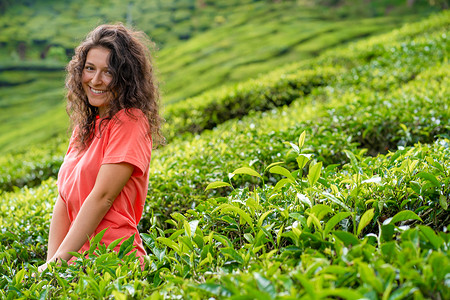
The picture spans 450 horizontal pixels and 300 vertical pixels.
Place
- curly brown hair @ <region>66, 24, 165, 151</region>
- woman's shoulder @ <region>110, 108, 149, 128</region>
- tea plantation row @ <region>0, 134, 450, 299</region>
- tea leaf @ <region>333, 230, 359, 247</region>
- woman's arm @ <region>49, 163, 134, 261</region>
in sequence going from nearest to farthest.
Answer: tea plantation row @ <region>0, 134, 450, 299</region>, tea leaf @ <region>333, 230, 359, 247</region>, woman's arm @ <region>49, 163, 134, 261</region>, woman's shoulder @ <region>110, 108, 149, 128</region>, curly brown hair @ <region>66, 24, 165, 151</region>

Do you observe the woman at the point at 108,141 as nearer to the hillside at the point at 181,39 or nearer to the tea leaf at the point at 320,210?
the tea leaf at the point at 320,210

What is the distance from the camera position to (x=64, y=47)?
2419cm

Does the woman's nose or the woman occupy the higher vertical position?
the woman's nose

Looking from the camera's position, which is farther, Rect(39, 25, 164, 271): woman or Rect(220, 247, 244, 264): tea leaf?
Rect(39, 25, 164, 271): woman

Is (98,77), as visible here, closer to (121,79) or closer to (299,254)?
(121,79)

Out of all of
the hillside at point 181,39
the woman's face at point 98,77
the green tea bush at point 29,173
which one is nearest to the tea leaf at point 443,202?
the woman's face at point 98,77

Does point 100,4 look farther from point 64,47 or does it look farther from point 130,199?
point 130,199

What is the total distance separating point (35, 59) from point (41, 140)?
16406 mm

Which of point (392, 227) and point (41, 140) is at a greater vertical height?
point (392, 227)

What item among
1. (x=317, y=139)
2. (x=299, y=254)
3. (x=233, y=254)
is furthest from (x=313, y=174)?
(x=317, y=139)

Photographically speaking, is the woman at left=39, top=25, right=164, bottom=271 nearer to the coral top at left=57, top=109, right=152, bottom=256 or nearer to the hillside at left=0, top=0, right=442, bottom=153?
the coral top at left=57, top=109, right=152, bottom=256

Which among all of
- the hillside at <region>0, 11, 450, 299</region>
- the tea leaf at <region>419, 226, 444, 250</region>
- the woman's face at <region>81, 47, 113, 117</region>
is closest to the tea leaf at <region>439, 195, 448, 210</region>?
the hillside at <region>0, 11, 450, 299</region>

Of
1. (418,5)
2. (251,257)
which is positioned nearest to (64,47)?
(418,5)

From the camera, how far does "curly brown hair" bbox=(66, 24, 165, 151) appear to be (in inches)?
78.9
